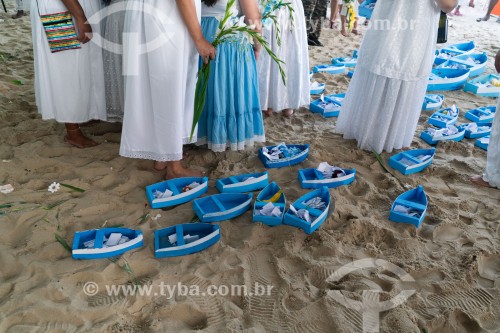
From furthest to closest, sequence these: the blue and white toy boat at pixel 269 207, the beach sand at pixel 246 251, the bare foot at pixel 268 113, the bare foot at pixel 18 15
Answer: the bare foot at pixel 18 15 < the bare foot at pixel 268 113 < the blue and white toy boat at pixel 269 207 < the beach sand at pixel 246 251

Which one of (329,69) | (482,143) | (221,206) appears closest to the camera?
(221,206)

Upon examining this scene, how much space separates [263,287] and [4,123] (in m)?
2.78

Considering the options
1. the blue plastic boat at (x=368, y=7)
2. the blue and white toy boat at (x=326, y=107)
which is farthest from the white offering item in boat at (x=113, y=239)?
the blue plastic boat at (x=368, y=7)

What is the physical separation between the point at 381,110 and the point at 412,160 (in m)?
0.47

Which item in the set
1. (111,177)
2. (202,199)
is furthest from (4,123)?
(202,199)

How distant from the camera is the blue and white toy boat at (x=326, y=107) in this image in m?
3.89

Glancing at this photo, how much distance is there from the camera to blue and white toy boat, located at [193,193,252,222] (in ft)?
7.72

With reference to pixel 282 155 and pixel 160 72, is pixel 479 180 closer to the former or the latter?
→ pixel 282 155

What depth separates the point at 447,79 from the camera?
461 cm

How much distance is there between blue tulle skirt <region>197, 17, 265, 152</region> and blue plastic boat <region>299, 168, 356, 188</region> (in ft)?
1.81

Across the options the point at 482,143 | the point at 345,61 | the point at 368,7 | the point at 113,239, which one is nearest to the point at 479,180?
the point at 482,143

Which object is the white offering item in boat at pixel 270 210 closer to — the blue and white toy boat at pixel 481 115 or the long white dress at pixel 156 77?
the long white dress at pixel 156 77

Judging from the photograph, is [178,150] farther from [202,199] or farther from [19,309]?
[19,309]

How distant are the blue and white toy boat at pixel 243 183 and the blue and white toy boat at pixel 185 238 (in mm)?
414
